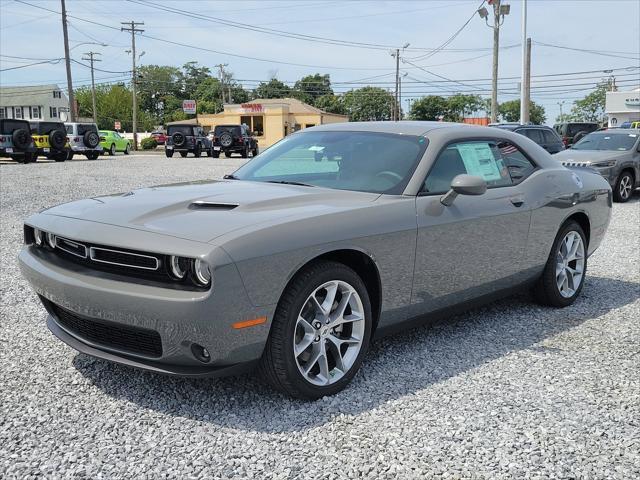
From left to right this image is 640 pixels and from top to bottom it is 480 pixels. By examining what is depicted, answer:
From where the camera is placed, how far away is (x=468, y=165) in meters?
4.36

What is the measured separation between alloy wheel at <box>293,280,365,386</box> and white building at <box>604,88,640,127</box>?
80.8 meters

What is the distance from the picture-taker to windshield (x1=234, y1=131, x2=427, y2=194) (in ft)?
13.1

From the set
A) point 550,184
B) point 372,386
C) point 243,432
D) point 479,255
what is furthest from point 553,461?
point 550,184

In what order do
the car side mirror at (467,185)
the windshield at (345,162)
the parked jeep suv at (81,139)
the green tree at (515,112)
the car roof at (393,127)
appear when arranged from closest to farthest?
the car side mirror at (467,185) < the windshield at (345,162) < the car roof at (393,127) < the parked jeep suv at (81,139) < the green tree at (515,112)

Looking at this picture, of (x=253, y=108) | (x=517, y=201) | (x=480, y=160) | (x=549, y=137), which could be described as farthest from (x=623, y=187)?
(x=253, y=108)

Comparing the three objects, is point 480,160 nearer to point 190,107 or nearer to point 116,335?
point 116,335

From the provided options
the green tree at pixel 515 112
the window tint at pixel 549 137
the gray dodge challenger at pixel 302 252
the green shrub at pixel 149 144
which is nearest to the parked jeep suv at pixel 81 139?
the window tint at pixel 549 137

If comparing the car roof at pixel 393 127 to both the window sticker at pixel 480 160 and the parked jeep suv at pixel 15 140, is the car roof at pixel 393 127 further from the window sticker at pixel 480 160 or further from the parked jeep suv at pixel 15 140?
the parked jeep suv at pixel 15 140

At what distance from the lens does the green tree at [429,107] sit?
384ft

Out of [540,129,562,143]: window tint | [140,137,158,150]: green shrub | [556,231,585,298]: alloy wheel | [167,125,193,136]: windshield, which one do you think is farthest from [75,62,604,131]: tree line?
[556,231,585,298]: alloy wheel

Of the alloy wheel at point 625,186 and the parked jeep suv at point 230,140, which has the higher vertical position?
the parked jeep suv at point 230,140

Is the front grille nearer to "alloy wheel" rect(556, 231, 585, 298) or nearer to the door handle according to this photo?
the door handle

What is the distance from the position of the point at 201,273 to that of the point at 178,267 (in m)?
0.13

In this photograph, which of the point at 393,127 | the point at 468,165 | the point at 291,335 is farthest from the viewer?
the point at 393,127
